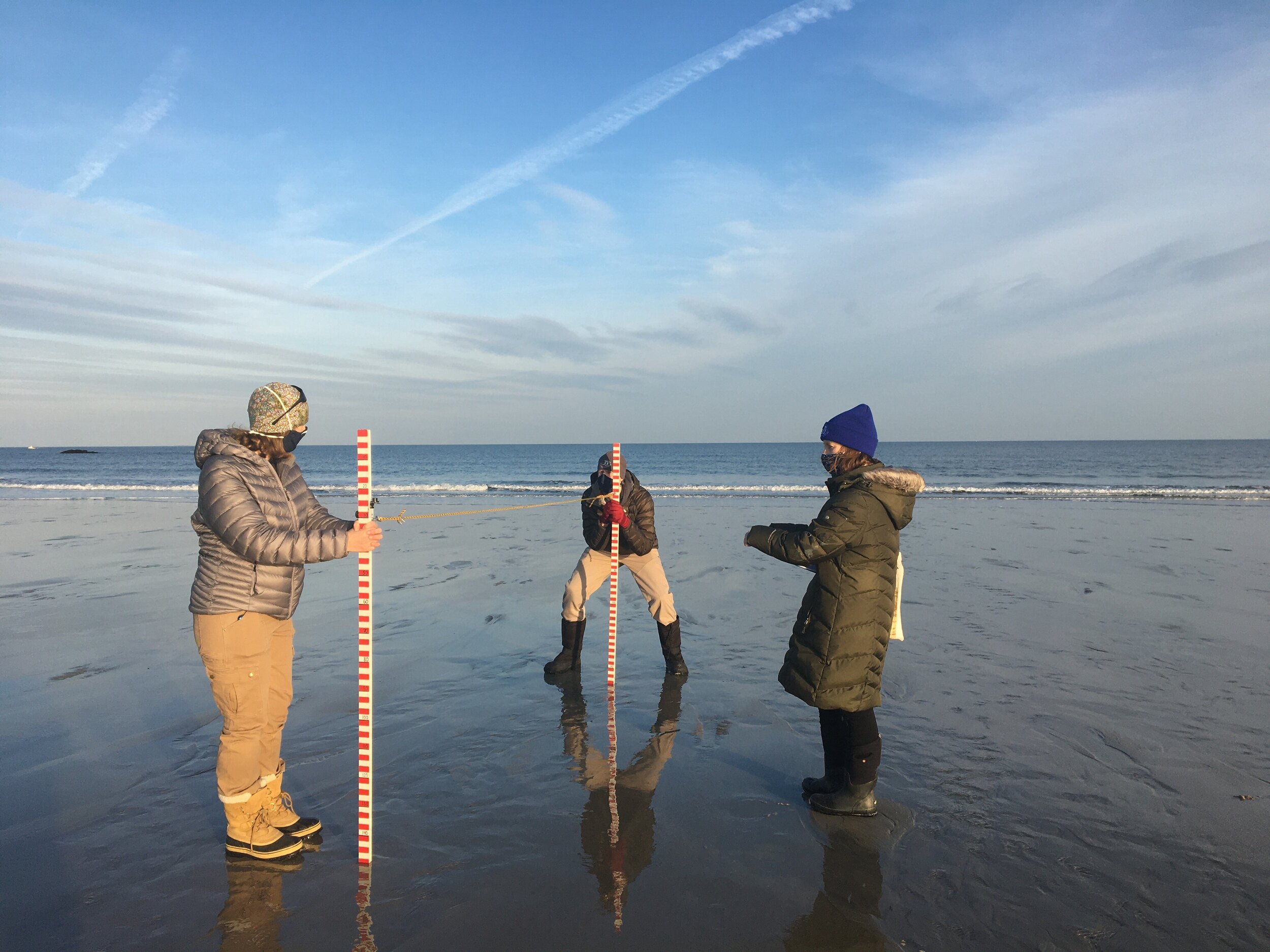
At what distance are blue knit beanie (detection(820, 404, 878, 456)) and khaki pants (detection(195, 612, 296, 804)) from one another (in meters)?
3.28

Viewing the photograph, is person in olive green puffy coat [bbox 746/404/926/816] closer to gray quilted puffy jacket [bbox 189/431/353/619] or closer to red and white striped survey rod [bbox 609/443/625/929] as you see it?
red and white striped survey rod [bbox 609/443/625/929]

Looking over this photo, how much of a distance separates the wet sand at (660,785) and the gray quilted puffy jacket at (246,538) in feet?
4.78

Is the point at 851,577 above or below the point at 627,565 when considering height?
above

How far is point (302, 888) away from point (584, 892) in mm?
1408

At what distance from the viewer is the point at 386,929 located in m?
3.24

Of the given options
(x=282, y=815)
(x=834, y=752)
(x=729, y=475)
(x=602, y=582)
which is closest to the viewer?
(x=282, y=815)

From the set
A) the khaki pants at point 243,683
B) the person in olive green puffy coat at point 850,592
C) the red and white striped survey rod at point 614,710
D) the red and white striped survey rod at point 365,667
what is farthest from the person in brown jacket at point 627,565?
the khaki pants at point 243,683

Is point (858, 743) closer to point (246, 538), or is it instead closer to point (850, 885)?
point (850, 885)

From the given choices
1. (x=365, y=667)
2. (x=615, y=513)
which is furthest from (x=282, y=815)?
(x=615, y=513)

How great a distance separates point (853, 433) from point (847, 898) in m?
2.49

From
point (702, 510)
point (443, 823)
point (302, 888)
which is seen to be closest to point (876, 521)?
point (443, 823)

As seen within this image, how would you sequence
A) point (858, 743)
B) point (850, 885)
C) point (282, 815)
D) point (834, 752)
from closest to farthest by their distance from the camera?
point (850, 885) → point (282, 815) → point (858, 743) → point (834, 752)

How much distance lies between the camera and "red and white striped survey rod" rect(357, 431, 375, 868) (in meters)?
3.55

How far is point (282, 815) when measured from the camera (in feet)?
12.7
